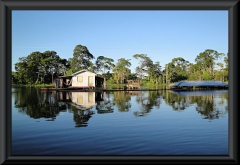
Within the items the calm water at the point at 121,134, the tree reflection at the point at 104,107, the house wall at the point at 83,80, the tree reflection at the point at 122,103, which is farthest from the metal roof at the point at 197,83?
the calm water at the point at 121,134

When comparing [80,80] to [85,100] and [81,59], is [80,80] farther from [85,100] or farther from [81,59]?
[85,100]

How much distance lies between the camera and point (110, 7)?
2818 mm

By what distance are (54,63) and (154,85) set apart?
7739 millimetres

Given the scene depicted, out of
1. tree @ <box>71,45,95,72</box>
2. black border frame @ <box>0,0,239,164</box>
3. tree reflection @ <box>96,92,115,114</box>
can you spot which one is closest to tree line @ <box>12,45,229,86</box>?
tree @ <box>71,45,95,72</box>

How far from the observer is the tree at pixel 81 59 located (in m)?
18.2

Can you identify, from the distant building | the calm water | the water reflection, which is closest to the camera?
the calm water

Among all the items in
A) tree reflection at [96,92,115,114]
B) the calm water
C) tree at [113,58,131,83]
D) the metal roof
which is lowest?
the calm water

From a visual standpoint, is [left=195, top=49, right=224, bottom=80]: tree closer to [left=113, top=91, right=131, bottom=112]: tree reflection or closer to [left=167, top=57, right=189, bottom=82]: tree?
[left=167, top=57, right=189, bottom=82]: tree

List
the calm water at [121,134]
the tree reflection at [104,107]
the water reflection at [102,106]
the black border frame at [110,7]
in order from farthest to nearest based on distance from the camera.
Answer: the tree reflection at [104,107], the water reflection at [102,106], the calm water at [121,134], the black border frame at [110,7]

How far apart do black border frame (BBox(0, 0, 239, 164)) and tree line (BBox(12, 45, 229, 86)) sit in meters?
14.8

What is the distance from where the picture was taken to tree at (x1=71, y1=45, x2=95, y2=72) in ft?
59.6

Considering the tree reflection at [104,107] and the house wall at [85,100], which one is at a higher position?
the house wall at [85,100]

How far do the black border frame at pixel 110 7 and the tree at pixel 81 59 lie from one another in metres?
15.5

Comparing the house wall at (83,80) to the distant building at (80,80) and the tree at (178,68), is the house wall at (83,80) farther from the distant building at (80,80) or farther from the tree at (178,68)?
the tree at (178,68)
